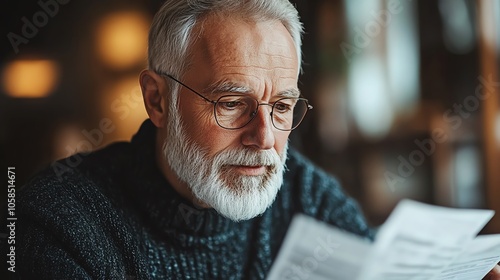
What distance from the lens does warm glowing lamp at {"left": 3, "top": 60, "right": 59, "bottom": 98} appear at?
0.93 meters

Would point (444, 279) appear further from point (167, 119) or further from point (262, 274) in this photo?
point (167, 119)

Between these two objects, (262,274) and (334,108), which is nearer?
(262,274)

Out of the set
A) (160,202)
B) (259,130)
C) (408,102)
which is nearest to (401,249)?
(259,130)

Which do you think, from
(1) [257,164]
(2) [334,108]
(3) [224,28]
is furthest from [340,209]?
(2) [334,108]

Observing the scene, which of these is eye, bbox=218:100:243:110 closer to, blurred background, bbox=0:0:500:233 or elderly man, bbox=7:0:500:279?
elderly man, bbox=7:0:500:279

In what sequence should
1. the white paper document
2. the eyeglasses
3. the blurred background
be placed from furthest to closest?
1. the blurred background
2. the eyeglasses
3. the white paper document

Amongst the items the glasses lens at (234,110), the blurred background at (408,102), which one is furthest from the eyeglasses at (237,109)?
the blurred background at (408,102)

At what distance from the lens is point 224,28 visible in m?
0.86

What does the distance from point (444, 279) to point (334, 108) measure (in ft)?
5.68

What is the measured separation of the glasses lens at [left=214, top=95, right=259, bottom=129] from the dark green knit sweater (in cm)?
13

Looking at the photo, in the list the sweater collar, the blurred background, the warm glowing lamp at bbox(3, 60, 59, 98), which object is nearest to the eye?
the sweater collar

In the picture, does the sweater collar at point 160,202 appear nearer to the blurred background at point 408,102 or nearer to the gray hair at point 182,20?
the gray hair at point 182,20

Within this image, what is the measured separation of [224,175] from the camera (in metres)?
0.90

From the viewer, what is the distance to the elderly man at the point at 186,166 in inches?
33.7
